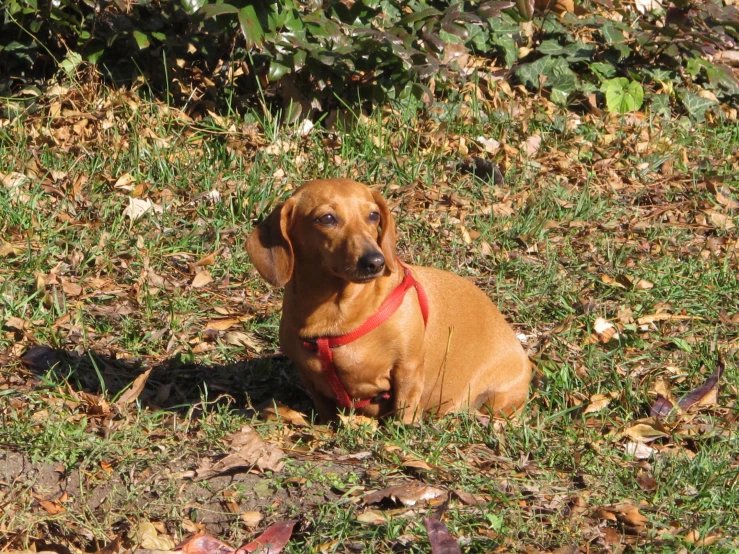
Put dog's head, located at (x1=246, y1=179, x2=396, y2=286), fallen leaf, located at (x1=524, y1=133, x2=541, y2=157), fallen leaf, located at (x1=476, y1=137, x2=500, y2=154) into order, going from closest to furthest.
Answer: dog's head, located at (x1=246, y1=179, x2=396, y2=286), fallen leaf, located at (x1=476, y1=137, x2=500, y2=154), fallen leaf, located at (x1=524, y1=133, x2=541, y2=157)

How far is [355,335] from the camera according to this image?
12.2 ft

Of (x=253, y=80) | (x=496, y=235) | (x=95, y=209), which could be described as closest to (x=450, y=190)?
(x=496, y=235)

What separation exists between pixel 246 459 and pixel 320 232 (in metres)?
0.89

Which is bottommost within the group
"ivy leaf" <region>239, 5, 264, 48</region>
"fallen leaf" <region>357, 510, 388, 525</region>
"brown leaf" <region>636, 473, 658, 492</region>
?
"brown leaf" <region>636, 473, 658, 492</region>

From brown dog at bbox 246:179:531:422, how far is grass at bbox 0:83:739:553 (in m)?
0.18

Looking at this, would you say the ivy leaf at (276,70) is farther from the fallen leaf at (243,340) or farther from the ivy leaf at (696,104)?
the ivy leaf at (696,104)

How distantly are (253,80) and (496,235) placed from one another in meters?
1.94

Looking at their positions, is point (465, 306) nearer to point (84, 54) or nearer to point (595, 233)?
point (595, 233)

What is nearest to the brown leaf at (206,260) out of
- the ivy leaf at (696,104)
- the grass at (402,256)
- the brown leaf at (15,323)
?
the grass at (402,256)

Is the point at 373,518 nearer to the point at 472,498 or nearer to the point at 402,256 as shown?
the point at 472,498

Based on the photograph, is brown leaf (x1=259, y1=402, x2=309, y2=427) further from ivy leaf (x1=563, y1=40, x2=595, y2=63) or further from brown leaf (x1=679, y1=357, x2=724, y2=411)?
ivy leaf (x1=563, y1=40, x2=595, y2=63)

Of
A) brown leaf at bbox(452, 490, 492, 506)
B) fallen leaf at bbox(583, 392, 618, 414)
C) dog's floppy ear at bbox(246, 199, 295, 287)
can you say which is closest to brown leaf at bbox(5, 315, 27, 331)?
dog's floppy ear at bbox(246, 199, 295, 287)

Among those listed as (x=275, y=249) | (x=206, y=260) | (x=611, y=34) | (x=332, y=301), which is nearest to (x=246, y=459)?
(x=332, y=301)

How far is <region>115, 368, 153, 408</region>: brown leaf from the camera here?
3932 millimetres
